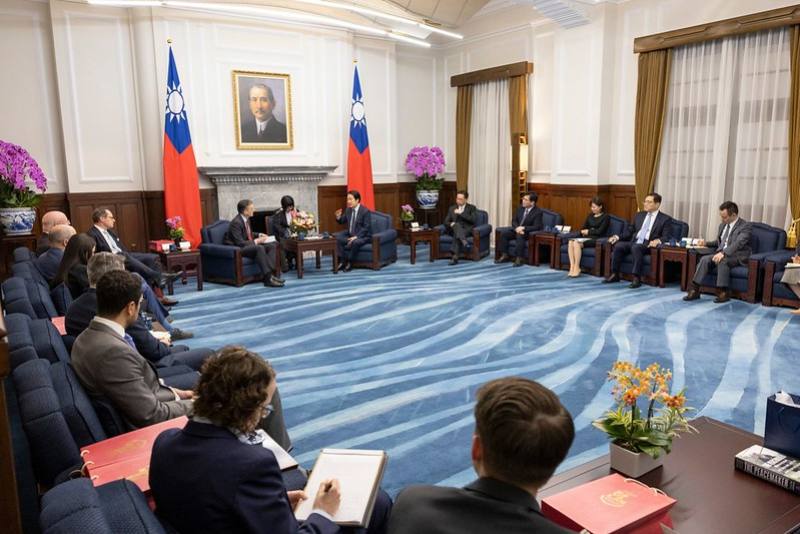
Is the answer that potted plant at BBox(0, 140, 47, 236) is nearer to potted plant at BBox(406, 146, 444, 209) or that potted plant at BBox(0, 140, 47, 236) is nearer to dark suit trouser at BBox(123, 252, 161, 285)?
dark suit trouser at BBox(123, 252, 161, 285)

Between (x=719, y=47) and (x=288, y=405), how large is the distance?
7223 millimetres

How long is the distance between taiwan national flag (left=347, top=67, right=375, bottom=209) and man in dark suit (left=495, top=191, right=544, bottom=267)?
2.70 meters

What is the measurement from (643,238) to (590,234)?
0.86m

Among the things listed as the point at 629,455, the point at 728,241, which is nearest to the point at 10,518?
the point at 629,455

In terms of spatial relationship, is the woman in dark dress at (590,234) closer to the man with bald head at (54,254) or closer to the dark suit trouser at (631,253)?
the dark suit trouser at (631,253)

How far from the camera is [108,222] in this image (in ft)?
21.8

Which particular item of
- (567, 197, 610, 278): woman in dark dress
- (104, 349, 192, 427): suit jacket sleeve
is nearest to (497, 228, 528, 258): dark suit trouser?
(567, 197, 610, 278): woman in dark dress

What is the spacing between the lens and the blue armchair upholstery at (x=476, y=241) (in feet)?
32.4

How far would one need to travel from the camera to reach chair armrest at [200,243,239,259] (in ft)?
25.9

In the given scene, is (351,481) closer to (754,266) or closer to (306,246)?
(754,266)

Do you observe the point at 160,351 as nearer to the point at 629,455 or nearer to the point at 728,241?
the point at 629,455

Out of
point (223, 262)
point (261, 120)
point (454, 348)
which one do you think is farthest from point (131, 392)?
point (261, 120)

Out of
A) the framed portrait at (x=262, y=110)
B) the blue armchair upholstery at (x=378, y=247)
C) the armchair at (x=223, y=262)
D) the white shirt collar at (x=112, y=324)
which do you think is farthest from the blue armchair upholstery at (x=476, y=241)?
the white shirt collar at (x=112, y=324)

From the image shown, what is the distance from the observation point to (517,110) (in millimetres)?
10227
